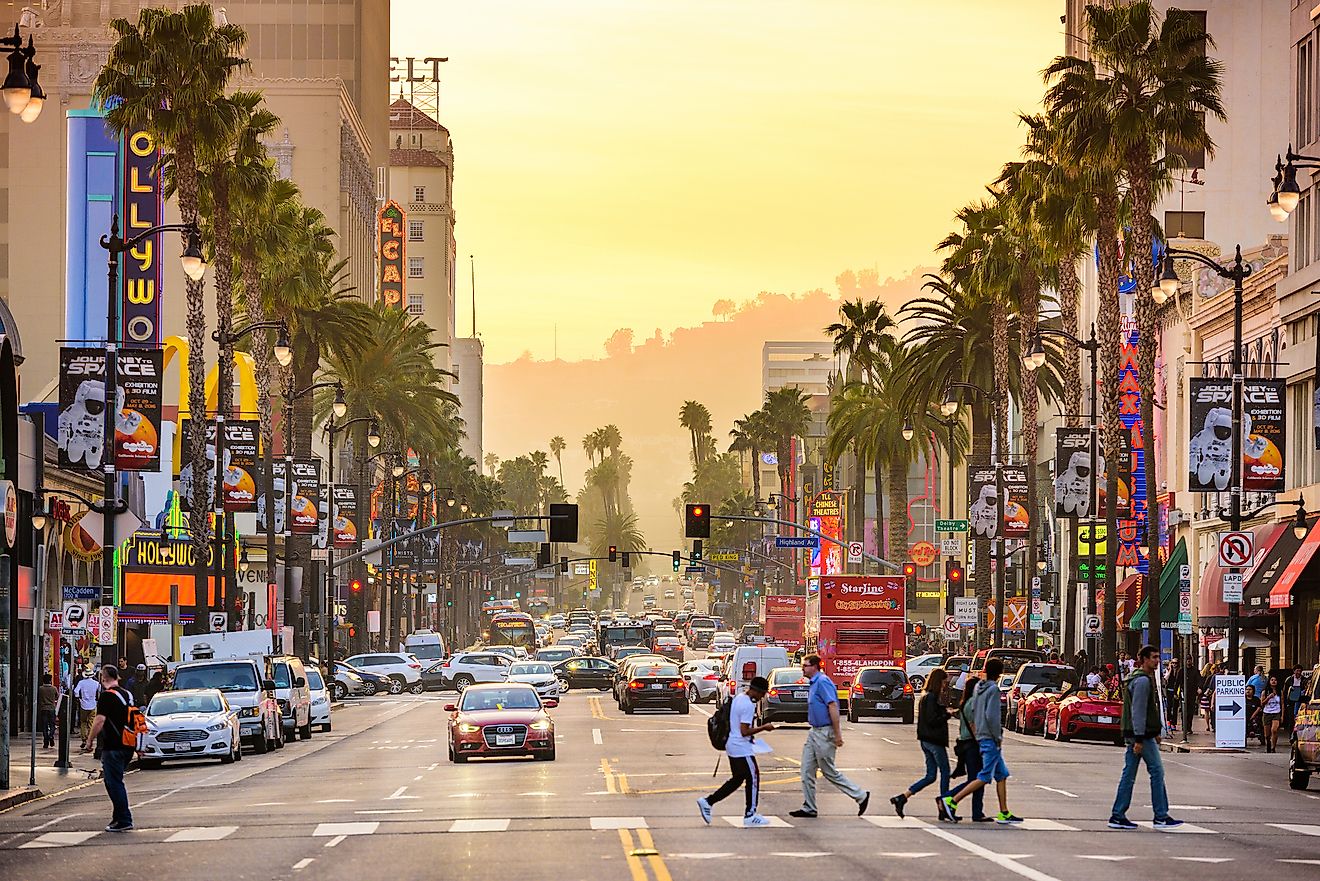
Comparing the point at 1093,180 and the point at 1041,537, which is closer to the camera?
the point at 1093,180

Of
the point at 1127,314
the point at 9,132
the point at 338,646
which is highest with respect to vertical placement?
the point at 9,132

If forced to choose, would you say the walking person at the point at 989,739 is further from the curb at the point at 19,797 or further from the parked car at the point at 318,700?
the parked car at the point at 318,700

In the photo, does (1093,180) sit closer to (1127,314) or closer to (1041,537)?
(1127,314)

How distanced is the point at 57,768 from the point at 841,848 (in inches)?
882

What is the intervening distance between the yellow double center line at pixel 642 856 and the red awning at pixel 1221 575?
35777mm

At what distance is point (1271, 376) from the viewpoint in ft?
185

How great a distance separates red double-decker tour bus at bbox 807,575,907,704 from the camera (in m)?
62.0

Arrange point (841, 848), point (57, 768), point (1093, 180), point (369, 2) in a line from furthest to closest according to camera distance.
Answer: point (369, 2)
point (1093, 180)
point (57, 768)
point (841, 848)

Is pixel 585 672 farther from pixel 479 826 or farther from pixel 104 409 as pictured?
pixel 479 826

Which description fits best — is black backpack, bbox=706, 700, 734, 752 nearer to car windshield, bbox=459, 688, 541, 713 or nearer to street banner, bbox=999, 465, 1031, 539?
car windshield, bbox=459, 688, 541, 713

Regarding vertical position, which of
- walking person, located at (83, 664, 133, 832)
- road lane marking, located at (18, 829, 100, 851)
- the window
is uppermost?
the window

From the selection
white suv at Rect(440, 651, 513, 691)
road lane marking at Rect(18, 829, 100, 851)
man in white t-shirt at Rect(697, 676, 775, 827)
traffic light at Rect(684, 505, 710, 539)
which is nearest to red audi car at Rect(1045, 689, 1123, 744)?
man in white t-shirt at Rect(697, 676, 775, 827)

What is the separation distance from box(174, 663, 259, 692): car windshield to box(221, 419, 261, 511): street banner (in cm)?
1132

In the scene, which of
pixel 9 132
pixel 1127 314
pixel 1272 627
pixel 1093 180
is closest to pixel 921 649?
pixel 1127 314
